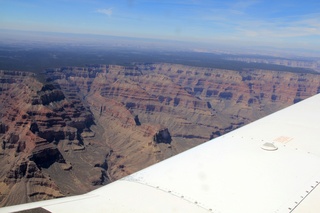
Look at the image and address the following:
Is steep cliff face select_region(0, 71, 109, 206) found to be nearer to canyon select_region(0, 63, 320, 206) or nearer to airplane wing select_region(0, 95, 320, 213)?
canyon select_region(0, 63, 320, 206)

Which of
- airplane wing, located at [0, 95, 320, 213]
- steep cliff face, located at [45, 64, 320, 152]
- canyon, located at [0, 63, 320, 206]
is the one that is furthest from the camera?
steep cliff face, located at [45, 64, 320, 152]

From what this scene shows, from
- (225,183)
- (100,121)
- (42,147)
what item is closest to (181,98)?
(100,121)

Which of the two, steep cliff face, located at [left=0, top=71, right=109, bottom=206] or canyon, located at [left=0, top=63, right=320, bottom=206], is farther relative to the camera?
canyon, located at [left=0, top=63, right=320, bottom=206]

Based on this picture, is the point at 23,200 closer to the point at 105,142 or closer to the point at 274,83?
the point at 105,142

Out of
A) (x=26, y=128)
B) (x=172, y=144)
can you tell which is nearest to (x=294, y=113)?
(x=26, y=128)

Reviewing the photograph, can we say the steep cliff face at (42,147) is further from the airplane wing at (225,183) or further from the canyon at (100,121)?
the airplane wing at (225,183)

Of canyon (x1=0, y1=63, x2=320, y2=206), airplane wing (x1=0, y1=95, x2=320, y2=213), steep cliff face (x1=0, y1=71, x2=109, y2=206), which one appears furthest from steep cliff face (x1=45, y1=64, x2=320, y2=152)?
airplane wing (x1=0, y1=95, x2=320, y2=213)
